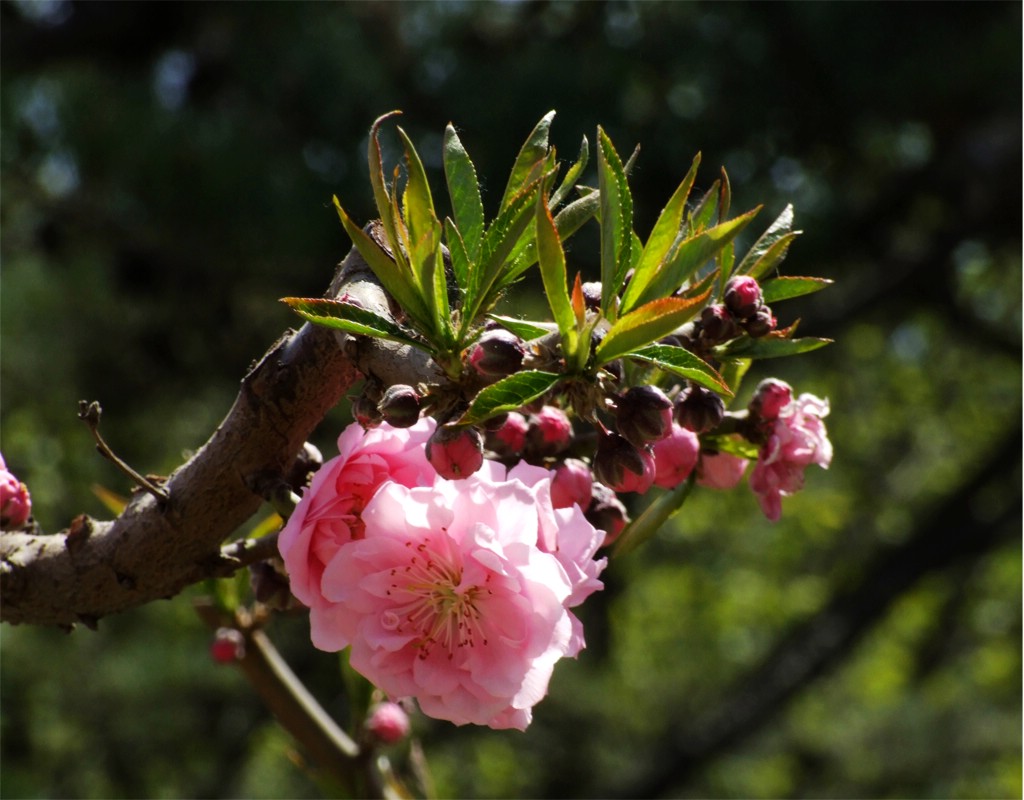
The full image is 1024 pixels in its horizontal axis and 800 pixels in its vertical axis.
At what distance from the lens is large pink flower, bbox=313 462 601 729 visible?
53 cm

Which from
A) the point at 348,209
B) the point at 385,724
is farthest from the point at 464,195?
the point at 348,209

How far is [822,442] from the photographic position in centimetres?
68

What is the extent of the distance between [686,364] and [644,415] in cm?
3

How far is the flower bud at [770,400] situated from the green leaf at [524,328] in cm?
20

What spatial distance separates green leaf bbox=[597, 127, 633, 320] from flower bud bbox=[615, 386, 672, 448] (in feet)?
0.14

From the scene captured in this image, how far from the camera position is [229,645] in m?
0.88

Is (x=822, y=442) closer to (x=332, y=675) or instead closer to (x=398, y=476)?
(x=398, y=476)

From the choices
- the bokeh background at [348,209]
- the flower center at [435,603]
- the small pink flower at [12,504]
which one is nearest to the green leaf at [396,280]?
the flower center at [435,603]

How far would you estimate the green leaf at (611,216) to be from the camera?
523mm

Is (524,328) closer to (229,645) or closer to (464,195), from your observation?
(464,195)

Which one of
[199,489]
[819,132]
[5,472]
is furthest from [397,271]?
[819,132]

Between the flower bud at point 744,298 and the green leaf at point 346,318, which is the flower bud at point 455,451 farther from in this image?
the flower bud at point 744,298

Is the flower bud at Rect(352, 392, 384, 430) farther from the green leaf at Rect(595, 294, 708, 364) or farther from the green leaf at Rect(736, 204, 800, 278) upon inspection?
the green leaf at Rect(736, 204, 800, 278)

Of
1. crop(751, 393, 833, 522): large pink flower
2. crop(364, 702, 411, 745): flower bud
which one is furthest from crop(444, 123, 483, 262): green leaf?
crop(364, 702, 411, 745): flower bud
